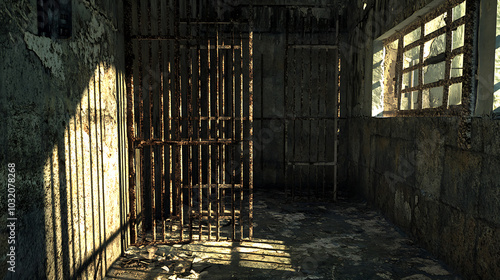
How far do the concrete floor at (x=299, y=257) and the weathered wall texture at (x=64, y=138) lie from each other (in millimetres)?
480

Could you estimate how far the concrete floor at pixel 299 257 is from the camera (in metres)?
3.37

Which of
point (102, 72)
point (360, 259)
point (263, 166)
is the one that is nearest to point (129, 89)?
point (102, 72)

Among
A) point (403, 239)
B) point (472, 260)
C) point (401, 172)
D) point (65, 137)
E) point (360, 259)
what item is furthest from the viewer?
point (401, 172)

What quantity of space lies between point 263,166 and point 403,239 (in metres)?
3.67

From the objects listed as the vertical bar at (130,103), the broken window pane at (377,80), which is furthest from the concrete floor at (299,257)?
the broken window pane at (377,80)

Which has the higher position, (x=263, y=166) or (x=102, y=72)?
(x=102, y=72)

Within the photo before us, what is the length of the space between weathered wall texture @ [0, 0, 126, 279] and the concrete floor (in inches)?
18.9

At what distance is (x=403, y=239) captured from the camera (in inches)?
170

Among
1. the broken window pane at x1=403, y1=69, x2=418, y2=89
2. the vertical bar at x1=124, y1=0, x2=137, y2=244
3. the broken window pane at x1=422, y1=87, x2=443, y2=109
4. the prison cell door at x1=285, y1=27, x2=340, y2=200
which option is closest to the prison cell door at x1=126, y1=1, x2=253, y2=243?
the vertical bar at x1=124, y1=0, x2=137, y2=244

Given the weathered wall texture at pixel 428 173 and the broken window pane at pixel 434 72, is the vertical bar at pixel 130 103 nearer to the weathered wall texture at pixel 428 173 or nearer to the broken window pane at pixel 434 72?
the weathered wall texture at pixel 428 173

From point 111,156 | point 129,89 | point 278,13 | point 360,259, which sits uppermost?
point 278,13

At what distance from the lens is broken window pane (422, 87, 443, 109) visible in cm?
1157

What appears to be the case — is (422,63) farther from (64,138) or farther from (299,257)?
(64,138)

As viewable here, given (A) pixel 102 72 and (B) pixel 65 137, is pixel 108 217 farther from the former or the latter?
(A) pixel 102 72
